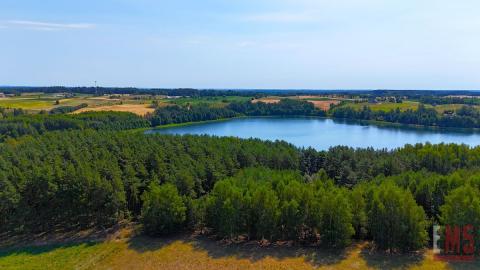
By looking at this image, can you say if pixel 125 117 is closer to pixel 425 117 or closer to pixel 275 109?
pixel 275 109

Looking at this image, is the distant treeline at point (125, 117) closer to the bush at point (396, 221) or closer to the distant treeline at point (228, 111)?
the distant treeline at point (228, 111)

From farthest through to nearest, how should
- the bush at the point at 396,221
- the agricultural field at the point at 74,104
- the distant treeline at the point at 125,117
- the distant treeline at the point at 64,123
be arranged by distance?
the agricultural field at the point at 74,104
the distant treeline at the point at 125,117
the distant treeline at the point at 64,123
the bush at the point at 396,221

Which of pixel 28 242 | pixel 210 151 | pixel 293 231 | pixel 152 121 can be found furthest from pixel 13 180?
pixel 152 121

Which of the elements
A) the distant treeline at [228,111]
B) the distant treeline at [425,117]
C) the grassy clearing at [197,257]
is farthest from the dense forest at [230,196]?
the distant treeline at [228,111]

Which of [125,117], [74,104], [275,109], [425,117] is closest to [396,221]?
[125,117]

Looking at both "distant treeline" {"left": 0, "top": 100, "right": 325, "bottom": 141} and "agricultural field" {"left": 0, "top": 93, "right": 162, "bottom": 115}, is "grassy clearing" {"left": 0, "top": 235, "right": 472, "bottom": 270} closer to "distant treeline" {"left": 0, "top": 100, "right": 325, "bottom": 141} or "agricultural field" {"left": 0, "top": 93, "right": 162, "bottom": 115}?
"distant treeline" {"left": 0, "top": 100, "right": 325, "bottom": 141}
